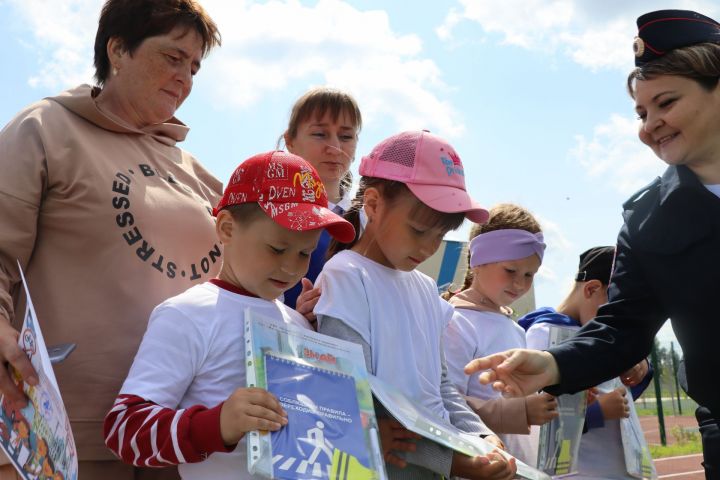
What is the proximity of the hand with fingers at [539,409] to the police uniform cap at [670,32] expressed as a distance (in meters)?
1.45

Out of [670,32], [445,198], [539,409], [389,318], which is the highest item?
[670,32]

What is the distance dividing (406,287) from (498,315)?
116 centimetres

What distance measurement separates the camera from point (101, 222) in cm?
247

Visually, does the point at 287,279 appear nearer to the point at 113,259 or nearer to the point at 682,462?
the point at 113,259

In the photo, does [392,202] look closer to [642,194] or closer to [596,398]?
[642,194]

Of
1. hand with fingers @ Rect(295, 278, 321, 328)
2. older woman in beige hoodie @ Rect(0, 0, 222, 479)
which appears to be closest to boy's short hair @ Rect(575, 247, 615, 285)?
hand with fingers @ Rect(295, 278, 321, 328)

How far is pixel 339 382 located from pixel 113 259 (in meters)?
0.82

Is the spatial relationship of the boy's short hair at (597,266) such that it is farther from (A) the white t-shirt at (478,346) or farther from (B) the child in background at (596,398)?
(A) the white t-shirt at (478,346)

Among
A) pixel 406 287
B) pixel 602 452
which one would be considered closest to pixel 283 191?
pixel 406 287

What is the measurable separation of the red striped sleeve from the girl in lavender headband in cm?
160

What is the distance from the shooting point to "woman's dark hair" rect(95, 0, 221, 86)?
277 cm

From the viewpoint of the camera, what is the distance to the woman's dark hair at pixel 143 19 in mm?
2770

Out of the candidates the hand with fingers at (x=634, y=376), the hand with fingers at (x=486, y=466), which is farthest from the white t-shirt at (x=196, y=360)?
the hand with fingers at (x=634, y=376)

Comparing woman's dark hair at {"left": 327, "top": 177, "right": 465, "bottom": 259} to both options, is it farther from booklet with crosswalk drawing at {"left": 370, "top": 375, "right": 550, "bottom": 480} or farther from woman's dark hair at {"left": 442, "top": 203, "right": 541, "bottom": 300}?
woman's dark hair at {"left": 442, "top": 203, "right": 541, "bottom": 300}
